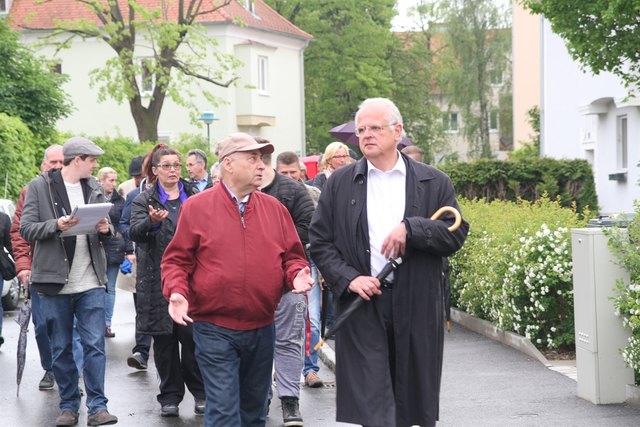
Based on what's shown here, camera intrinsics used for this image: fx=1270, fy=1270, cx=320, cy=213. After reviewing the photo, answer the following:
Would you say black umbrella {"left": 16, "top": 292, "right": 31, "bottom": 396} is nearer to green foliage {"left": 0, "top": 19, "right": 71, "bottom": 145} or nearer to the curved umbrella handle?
the curved umbrella handle

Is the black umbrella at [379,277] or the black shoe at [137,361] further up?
the black umbrella at [379,277]

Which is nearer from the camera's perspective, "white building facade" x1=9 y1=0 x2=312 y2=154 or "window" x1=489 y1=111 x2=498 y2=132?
"white building facade" x1=9 y1=0 x2=312 y2=154

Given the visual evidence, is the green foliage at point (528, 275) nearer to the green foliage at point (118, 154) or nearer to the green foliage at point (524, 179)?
the green foliage at point (524, 179)

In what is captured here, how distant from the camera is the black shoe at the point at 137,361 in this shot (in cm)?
1201

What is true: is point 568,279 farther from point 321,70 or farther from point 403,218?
point 321,70

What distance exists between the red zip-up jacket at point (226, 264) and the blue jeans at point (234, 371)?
0.24 ft

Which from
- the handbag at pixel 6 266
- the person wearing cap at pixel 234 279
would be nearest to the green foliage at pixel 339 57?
the handbag at pixel 6 266

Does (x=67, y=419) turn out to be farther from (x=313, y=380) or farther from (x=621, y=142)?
(x=621, y=142)

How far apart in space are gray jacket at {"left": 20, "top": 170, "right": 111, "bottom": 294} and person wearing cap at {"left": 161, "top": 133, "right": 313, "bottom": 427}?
7.48ft

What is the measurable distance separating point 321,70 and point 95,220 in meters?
53.8

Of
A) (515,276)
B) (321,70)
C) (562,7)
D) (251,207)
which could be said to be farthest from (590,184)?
(321,70)

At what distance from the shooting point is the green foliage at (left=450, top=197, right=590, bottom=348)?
38.3 ft

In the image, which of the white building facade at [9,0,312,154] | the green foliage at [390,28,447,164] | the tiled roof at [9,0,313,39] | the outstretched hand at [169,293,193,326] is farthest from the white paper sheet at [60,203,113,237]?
the green foliage at [390,28,447,164]

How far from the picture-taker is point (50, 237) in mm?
9031
